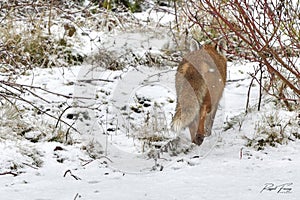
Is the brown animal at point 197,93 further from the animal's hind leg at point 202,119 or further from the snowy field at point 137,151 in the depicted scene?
the snowy field at point 137,151

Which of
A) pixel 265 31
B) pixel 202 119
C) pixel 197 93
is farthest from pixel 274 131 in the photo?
pixel 265 31

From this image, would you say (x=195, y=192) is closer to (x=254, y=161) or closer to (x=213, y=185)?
(x=213, y=185)

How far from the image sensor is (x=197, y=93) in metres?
4.74

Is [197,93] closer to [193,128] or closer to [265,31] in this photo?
[193,128]

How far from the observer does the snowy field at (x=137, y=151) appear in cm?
368

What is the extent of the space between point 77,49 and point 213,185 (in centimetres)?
426

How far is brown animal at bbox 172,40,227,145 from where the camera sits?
15.6 feet

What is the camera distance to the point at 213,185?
375 cm
